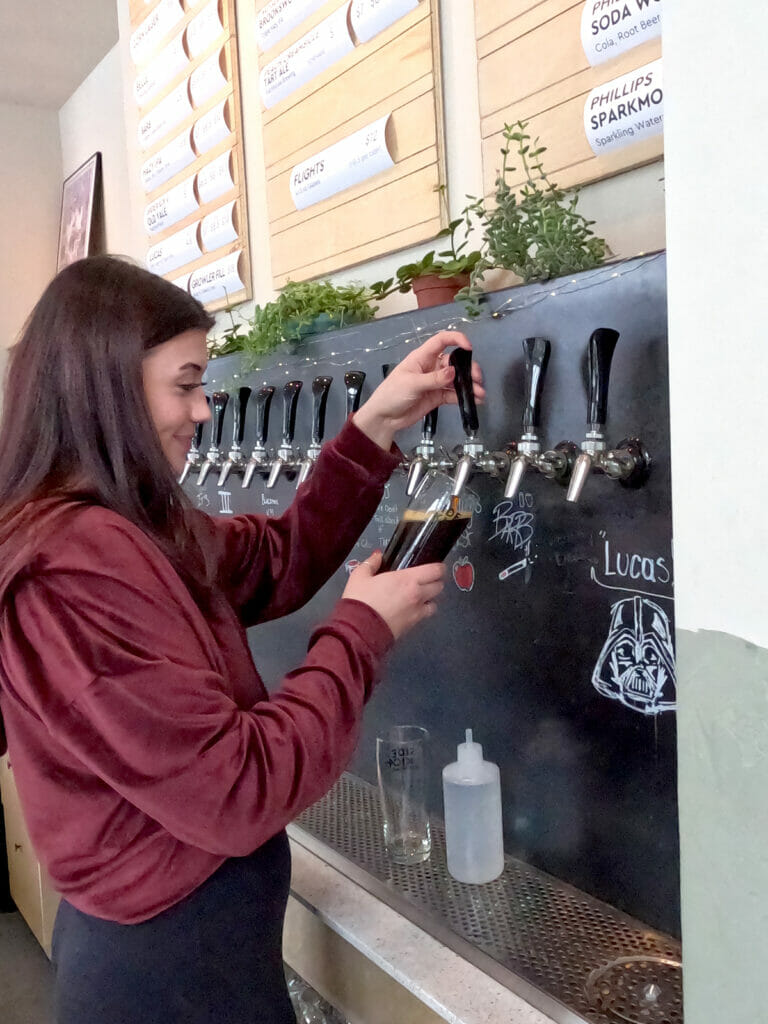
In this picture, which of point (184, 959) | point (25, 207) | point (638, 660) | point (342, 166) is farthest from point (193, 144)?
point (184, 959)

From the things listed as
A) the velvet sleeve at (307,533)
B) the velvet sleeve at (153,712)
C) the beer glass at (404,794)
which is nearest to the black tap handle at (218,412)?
the velvet sleeve at (307,533)

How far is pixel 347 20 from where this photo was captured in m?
1.65

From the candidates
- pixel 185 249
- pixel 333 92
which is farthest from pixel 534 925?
pixel 185 249

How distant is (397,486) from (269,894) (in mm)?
690

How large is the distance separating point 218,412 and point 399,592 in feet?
3.45

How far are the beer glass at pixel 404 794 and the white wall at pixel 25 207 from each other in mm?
2812

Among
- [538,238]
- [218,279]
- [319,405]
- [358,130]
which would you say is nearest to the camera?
[538,238]

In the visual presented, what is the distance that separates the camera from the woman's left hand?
1150 mm

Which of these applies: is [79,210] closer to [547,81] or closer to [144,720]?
[547,81]

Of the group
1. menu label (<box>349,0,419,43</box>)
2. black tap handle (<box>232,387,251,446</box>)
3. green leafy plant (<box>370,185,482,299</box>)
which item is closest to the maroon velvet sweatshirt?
green leafy plant (<box>370,185,482,299</box>)

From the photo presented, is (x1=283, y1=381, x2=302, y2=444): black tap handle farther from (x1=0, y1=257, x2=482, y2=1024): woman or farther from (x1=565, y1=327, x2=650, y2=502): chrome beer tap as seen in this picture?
(x1=565, y1=327, x2=650, y2=502): chrome beer tap

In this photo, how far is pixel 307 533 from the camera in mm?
1250

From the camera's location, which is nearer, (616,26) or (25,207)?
(616,26)

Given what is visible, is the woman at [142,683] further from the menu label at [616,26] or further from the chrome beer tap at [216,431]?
the chrome beer tap at [216,431]
